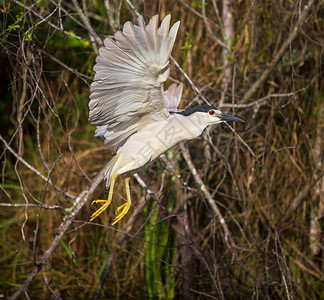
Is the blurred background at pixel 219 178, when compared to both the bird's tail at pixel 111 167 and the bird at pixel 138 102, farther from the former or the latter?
the bird at pixel 138 102

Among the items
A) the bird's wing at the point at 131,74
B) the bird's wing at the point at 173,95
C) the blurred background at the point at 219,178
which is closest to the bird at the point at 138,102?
the bird's wing at the point at 131,74

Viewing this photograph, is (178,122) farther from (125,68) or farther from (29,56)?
(29,56)

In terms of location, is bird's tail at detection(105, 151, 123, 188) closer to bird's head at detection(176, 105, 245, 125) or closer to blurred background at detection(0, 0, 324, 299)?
bird's head at detection(176, 105, 245, 125)

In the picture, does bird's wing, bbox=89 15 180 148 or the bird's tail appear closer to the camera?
bird's wing, bbox=89 15 180 148

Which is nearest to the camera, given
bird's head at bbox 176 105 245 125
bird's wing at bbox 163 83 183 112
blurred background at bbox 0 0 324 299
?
bird's head at bbox 176 105 245 125

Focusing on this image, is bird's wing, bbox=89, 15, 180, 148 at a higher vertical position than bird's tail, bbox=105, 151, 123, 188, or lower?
higher

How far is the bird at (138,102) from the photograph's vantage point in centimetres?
200

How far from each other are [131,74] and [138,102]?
21 centimetres

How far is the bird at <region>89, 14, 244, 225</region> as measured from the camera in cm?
200

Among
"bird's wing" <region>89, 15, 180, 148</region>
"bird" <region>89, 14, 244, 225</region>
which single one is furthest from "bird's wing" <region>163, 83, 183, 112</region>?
"bird's wing" <region>89, 15, 180, 148</region>

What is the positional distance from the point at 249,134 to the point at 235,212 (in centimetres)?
71

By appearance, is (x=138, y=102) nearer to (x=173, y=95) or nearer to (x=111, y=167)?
(x=111, y=167)

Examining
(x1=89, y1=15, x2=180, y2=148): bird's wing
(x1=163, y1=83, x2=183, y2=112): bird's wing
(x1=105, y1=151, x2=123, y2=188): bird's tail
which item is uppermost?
(x1=89, y1=15, x2=180, y2=148): bird's wing

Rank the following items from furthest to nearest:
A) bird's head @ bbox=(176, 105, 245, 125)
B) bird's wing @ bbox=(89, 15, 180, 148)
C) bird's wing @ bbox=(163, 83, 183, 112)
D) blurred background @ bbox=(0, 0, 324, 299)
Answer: blurred background @ bbox=(0, 0, 324, 299) < bird's wing @ bbox=(163, 83, 183, 112) < bird's head @ bbox=(176, 105, 245, 125) < bird's wing @ bbox=(89, 15, 180, 148)
